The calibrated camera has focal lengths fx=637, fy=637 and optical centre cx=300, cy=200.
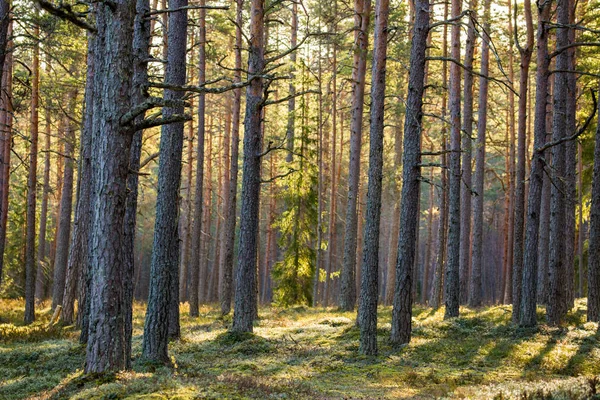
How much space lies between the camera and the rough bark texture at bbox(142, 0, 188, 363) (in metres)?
11.8

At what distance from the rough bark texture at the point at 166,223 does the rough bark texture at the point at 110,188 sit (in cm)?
343

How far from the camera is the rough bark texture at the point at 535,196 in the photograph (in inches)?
616

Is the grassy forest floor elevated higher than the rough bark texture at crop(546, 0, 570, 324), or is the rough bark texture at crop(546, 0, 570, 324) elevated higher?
the rough bark texture at crop(546, 0, 570, 324)

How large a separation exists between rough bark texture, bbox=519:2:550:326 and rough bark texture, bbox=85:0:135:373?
10797 millimetres

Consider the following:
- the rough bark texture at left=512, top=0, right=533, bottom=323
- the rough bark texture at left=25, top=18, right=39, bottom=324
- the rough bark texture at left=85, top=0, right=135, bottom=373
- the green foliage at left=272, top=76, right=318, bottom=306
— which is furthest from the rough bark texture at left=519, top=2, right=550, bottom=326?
the rough bark texture at left=25, top=18, right=39, bottom=324

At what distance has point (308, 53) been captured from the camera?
1519 inches

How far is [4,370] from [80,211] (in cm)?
596

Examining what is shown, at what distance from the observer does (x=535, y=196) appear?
51.5ft

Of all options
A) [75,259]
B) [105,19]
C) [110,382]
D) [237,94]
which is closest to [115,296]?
[110,382]

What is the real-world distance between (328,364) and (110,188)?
642 cm

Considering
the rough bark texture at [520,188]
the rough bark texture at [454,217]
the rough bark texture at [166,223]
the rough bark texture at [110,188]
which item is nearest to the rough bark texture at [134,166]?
the rough bark texture at [166,223]

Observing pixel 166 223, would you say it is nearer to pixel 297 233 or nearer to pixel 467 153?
pixel 467 153

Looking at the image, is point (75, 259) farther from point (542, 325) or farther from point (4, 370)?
point (542, 325)

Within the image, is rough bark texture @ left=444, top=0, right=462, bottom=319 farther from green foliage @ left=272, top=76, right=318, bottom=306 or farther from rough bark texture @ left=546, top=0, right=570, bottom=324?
green foliage @ left=272, top=76, right=318, bottom=306
